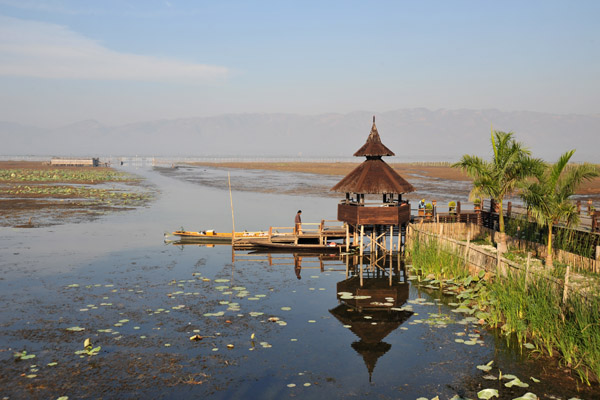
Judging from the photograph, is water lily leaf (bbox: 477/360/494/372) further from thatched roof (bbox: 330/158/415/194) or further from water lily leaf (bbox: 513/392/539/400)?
thatched roof (bbox: 330/158/415/194)

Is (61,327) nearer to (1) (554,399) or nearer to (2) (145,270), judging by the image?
(2) (145,270)

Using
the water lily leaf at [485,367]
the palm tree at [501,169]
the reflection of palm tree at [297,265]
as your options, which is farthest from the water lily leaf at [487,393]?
the reflection of palm tree at [297,265]

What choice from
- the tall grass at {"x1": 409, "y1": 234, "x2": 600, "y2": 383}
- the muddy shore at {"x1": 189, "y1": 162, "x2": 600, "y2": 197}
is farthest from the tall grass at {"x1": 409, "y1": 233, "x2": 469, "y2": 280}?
the muddy shore at {"x1": 189, "y1": 162, "x2": 600, "y2": 197}

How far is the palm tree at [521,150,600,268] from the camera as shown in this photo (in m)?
19.6

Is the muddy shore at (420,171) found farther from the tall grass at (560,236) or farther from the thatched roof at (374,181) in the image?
the thatched roof at (374,181)

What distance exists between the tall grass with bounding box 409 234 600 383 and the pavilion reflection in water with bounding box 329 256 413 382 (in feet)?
11.2

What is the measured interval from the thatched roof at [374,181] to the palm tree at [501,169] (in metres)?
4.72

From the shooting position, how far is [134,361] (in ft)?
44.4

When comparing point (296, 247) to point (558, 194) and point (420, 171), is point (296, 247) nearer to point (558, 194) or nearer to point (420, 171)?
point (558, 194)

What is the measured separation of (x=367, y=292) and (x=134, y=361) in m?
11.4

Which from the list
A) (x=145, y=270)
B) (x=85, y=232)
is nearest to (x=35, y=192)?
(x=85, y=232)

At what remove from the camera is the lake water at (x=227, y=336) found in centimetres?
1225

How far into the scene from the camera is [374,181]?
27.1m

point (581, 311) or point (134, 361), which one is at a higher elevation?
Answer: point (581, 311)
